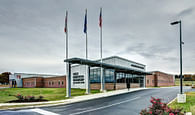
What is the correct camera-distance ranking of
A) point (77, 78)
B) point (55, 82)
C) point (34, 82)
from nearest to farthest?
point (77, 78), point (55, 82), point (34, 82)

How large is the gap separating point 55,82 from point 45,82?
9.29 meters

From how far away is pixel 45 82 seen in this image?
185 feet

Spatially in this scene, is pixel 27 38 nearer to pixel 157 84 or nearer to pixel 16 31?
pixel 16 31

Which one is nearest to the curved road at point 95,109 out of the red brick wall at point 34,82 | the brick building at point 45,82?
the brick building at point 45,82

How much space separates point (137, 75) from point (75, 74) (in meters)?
18.4

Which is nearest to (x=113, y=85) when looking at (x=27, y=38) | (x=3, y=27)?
(x=27, y=38)

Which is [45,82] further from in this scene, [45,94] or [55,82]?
[45,94]

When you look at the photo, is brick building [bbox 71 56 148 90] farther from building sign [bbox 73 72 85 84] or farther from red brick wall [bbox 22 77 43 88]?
red brick wall [bbox 22 77 43 88]

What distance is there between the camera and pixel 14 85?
63969mm

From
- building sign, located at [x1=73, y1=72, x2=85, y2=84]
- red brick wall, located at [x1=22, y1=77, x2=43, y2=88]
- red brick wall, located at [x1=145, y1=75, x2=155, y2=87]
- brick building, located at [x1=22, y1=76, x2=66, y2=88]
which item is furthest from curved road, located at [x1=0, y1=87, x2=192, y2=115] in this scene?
red brick wall, located at [x1=22, y1=77, x2=43, y2=88]

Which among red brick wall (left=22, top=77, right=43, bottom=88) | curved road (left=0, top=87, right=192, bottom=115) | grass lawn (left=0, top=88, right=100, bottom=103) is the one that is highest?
curved road (left=0, top=87, right=192, bottom=115)

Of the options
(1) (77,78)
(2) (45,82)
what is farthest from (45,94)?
(2) (45,82)

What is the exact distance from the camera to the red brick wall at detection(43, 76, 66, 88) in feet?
150

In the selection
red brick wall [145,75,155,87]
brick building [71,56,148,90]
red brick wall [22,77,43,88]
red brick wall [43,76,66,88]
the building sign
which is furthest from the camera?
red brick wall [22,77,43,88]
